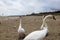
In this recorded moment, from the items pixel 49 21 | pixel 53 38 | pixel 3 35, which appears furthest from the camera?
pixel 49 21

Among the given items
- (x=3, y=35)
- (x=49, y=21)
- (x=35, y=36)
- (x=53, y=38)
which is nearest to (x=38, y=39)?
(x=35, y=36)

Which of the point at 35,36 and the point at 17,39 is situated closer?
the point at 35,36

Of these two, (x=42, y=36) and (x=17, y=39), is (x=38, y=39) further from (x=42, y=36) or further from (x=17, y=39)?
(x=17, y=39)

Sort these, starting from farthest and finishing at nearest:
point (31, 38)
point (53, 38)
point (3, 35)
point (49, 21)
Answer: point (49, 21) → point (3, 35) → point (53, 38) → point (31, 38)

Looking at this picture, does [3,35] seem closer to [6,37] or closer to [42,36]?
[6,37]

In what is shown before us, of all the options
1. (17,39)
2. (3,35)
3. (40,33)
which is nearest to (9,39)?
(17,39)

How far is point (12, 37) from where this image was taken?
12578mm

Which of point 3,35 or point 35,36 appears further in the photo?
point 3,35

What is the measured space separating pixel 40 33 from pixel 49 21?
1058 cm

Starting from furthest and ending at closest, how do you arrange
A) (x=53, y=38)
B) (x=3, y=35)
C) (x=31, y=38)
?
(x=3, y=35) < (x=53, y=38) < (x=31, y=38)

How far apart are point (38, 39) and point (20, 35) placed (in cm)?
400

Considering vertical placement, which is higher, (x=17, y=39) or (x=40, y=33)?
(x=40, y=33)

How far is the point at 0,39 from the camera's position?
39.9 ft

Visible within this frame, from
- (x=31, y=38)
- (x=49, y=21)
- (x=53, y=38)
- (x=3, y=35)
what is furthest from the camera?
(x=49, y=21)
